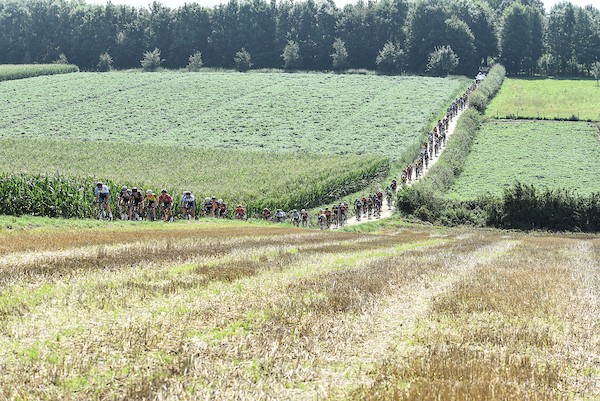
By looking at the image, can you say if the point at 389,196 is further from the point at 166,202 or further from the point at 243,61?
the point at 243,61

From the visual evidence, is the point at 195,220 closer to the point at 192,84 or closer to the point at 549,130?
the point at 549,130

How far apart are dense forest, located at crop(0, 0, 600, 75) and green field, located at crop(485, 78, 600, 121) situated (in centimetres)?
2072

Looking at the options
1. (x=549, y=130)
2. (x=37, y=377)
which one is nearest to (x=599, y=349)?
(x=37, y=377)

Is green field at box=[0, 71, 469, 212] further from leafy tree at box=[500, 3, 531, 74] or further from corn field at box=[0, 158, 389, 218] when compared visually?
leafy tree at box=[500, 3, 531, 74]

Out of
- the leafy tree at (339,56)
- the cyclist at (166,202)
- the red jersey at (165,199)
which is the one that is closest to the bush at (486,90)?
the leafy tree at (339,56)

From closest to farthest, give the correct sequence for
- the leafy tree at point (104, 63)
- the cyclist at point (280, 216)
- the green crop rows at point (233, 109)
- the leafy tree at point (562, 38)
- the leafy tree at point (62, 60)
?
1. the cyclist at point (280, 216)
2. the green crop rows at point (233, 109)
3. the leafy tree at point (104, 63)
4. the leafy tree at point (562, 38)
5. the leafy tree at point (62, 60)

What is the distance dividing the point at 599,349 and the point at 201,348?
5166mm

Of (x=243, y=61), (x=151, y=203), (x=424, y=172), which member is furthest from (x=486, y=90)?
(x=151, y=203)

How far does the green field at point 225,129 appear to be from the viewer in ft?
182

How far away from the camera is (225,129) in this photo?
3472 inches

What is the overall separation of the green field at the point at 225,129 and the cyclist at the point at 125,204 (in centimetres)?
454

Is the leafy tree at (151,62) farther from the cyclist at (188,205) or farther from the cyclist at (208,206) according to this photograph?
the cyclist at (188,205)

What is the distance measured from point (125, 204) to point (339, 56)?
121362 mm

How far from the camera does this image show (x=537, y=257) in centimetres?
2158
